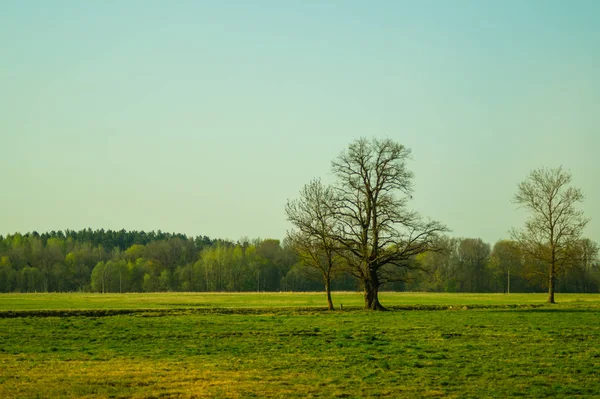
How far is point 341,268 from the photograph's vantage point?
172 ft

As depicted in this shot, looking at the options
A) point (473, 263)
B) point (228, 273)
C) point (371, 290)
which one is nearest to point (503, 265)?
point (473, 263)

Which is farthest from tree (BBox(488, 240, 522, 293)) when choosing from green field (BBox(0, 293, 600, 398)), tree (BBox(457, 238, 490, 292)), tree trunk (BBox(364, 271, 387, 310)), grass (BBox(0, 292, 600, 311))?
green field (BBox(0, 293, 600, 398))

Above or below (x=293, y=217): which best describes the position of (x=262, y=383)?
below

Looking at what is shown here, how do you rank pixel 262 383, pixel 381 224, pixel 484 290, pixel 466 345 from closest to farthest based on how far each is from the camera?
1. pixel 262 383
2. pixel 466 345
3. pixel 381 224
4. pixel 484 290

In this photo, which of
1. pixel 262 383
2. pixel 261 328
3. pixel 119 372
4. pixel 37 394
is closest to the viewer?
pixel 37 394

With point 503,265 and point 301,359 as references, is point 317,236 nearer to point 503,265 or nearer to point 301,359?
point 301,359

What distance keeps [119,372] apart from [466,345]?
14.2 metres

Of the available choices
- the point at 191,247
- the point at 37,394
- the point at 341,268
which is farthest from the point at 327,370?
the point at 191,247

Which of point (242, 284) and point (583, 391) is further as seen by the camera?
point (242, 284)

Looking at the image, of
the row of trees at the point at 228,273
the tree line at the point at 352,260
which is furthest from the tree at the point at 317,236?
the row of trees at the point at 228,273

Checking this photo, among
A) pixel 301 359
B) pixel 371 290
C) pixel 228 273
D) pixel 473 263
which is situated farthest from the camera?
pixel 473 263

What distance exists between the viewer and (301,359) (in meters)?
22.7

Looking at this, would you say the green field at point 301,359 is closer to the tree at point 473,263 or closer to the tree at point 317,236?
the tree at point 317,236

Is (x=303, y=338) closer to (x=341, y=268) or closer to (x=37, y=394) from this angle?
(x=37, y=394)
